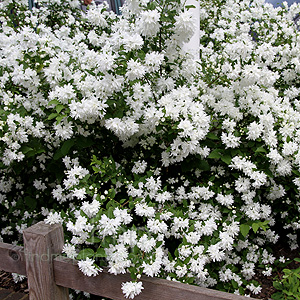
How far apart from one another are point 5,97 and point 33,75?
388 mm

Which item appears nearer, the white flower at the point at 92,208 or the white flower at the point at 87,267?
the white flower at the point at 87,267

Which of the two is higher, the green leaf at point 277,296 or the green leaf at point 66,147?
the green leaf at point 66,147

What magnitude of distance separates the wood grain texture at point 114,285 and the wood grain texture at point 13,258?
232 millimetres

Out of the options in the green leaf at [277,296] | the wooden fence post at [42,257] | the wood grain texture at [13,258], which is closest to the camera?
the wooden fence post at [42,257]

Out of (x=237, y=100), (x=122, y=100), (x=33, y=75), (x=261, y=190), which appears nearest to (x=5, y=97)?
(x=33, y=75)

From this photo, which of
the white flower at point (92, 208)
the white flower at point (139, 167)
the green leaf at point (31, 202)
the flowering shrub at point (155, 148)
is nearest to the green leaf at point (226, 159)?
the flowering shrub at point (155, 148)

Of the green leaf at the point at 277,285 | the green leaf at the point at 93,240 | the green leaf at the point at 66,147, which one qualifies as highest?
the green leaf at the point at 66,147

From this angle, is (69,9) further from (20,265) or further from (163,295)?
(163,295)

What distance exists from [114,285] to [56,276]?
352 mm

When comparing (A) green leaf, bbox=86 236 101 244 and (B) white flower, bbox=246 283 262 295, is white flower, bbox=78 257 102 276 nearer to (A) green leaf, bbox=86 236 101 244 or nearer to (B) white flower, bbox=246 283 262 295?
(A) green leaf, bbox=86 236 101 244

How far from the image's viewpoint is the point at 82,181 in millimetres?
2371

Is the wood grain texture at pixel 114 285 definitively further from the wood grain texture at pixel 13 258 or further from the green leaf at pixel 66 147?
the green leaf at pixel 66 147

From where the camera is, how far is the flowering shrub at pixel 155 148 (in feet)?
7.54

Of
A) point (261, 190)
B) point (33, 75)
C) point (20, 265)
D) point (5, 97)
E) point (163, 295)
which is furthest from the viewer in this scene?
point (261, 190)
